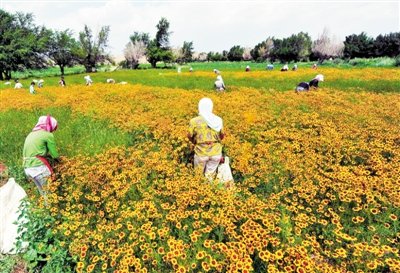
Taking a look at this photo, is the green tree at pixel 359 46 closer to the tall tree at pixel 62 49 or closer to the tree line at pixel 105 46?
the tree line at pixel 105 46

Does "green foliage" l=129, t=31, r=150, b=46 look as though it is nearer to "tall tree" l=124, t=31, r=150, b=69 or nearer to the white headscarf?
"tall tree" l=124, t=31, r=150, b=69

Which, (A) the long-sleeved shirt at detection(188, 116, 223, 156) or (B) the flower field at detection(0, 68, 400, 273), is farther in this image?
(A) the long-sleeved shirt at detection(188, 116, 223, 156)

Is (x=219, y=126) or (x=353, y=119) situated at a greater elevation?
(x=219, y=126)

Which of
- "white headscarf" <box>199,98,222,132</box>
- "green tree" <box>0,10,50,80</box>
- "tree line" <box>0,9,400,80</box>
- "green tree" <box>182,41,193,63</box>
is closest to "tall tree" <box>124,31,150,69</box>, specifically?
"tree line" <box>0,9,400,80</box>

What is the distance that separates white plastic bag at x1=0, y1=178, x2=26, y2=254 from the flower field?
0.46 m

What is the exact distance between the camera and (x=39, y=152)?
16.6 feet

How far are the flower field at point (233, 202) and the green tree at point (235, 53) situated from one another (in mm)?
100446

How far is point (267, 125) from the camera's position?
8.27m

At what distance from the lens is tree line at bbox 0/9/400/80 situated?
48156 millimetres

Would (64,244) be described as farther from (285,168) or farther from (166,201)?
(285,168)

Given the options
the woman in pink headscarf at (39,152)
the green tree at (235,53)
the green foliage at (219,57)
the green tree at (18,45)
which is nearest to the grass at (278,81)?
the woman in pink headscarf at (39,152)

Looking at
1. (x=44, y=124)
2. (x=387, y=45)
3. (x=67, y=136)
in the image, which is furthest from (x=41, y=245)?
(x=387, y=45)

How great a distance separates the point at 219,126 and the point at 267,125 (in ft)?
11.2

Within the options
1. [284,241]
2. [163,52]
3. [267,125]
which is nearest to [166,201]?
[284,241]
